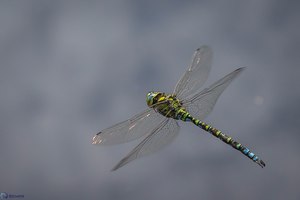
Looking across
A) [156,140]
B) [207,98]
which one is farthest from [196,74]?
[156,140]

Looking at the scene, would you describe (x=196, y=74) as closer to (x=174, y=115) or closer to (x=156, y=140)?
(x=174, y=115)

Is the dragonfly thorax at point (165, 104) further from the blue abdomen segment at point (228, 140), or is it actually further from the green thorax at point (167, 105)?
the blue abdomen segment at point (228, 140)

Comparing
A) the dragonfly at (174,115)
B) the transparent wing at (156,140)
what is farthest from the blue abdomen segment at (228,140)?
the transparent wing at (156,140)

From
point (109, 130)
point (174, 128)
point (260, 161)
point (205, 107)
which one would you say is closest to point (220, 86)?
point (205, 107)

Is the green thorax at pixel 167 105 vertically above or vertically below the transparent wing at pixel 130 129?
above

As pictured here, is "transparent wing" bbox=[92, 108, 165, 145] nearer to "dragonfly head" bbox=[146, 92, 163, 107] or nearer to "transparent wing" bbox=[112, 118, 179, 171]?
"transparent wing" bbox=[112, 118, 179, 171]

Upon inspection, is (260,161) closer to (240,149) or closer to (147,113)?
(240,149)

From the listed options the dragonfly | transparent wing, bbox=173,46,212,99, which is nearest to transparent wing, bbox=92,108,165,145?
the dragonfly
